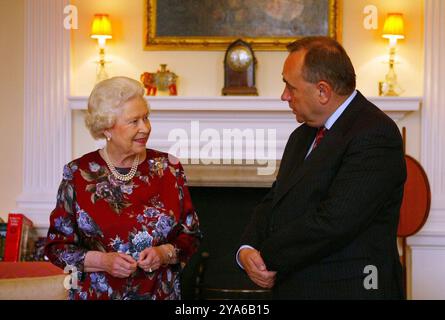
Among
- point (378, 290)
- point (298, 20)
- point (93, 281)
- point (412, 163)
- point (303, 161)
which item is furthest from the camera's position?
point (298, 20)

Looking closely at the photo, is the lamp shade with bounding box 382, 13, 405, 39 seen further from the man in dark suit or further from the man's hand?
the man's hand

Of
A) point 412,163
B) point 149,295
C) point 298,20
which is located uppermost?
point 298,20

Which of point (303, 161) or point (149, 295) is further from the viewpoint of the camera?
point (149, 295)

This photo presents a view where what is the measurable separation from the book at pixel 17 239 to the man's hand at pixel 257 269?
2980 millimetres

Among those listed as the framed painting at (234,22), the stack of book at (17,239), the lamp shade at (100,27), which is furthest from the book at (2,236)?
the framed painting at (234,22)

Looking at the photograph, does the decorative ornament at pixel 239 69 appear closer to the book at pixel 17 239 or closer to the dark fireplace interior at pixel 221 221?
the dark fireplace interior at pixel 221 221

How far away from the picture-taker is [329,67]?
261 cm

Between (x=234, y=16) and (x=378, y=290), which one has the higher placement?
(x=234, y=16)

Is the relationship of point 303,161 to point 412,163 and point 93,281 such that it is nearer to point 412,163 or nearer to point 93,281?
point 93,281

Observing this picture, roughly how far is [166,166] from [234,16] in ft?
8.85

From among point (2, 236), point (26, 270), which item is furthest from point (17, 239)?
point (26, 270)
